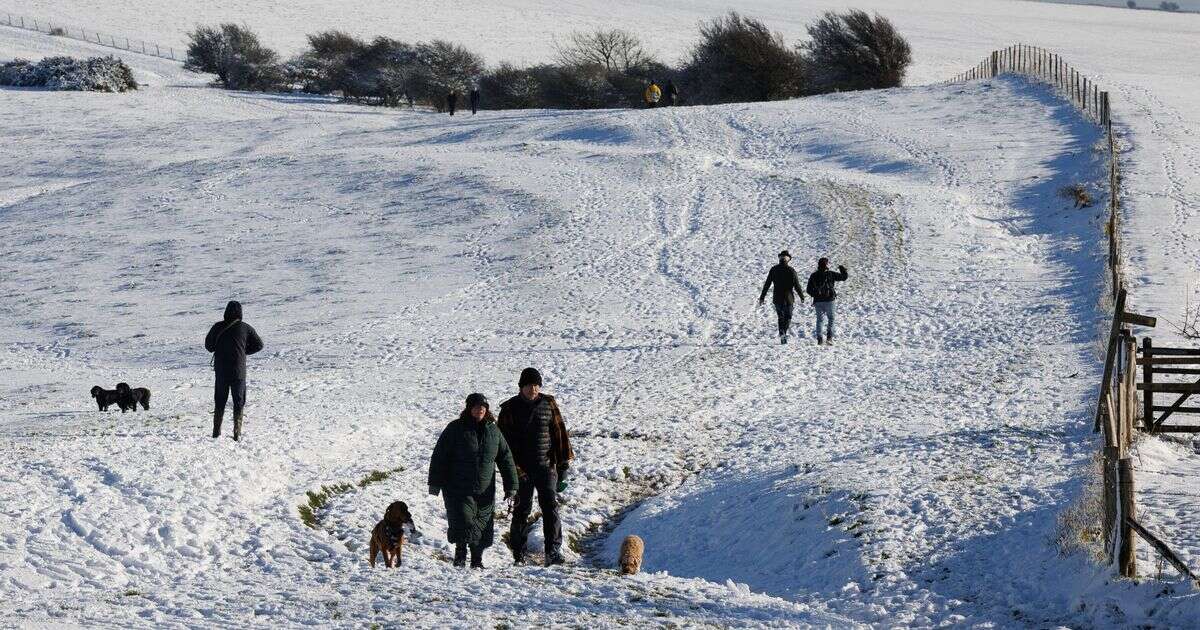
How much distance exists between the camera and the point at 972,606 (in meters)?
10.9

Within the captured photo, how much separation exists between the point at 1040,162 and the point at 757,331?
19138 millimetres

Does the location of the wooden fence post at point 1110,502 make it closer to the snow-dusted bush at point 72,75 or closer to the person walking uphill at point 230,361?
the person walking uphill at point 230,361

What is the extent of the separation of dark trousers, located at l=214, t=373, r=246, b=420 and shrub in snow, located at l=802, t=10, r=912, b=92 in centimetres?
5247

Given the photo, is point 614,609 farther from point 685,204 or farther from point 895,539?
point 685,204

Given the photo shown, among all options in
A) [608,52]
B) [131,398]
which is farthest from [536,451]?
[608,52]

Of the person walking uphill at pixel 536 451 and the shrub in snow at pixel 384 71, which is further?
the shrub in snow at pixel 384 71

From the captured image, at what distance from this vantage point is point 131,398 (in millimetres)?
19562

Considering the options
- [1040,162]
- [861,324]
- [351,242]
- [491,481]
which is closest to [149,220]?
[351,242]

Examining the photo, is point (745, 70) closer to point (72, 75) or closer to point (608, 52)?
point (608, 52)

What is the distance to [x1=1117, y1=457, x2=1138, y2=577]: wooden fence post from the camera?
10.3 meters

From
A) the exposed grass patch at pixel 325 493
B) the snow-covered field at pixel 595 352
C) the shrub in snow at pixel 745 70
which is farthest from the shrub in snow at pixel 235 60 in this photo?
the exposed grass patch at pixel 325 493

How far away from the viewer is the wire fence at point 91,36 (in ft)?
283

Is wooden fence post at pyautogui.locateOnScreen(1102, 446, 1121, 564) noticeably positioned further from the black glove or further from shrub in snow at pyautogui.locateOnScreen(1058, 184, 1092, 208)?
shrub in snow at pyautogui.locateOnScreen(1058, 184, 1092, 208)

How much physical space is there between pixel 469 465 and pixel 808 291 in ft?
46.4
